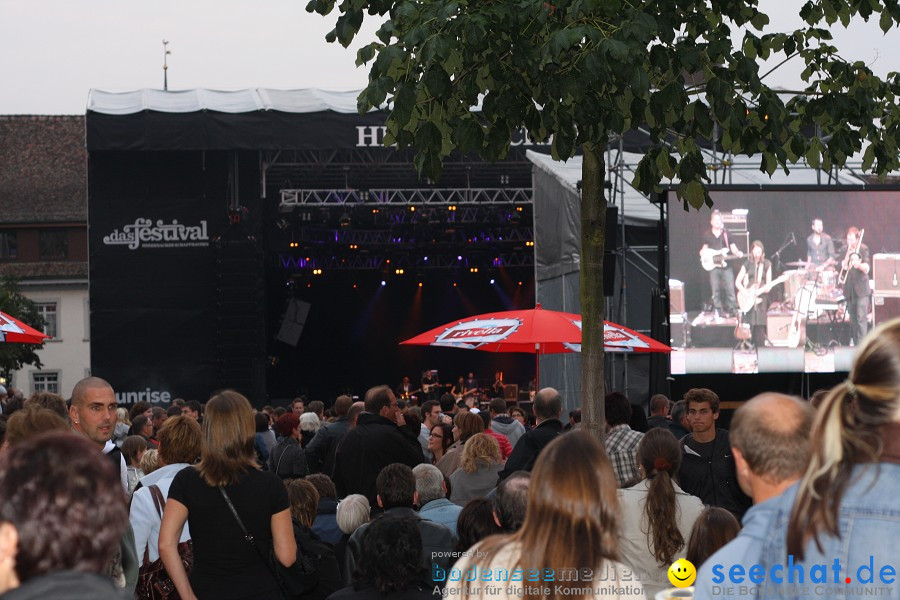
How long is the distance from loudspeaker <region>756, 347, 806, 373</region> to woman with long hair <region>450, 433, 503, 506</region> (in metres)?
7.87

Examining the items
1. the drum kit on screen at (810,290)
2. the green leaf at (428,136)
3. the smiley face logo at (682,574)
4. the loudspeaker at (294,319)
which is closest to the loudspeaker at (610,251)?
the drum kit on screen at (810,290)

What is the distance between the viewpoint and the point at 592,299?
20.2ft

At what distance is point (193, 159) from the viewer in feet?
76.7

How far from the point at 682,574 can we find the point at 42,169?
47172mm

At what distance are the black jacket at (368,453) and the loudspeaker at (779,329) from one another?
7.97 meters

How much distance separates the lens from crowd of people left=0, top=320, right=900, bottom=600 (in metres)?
1.93

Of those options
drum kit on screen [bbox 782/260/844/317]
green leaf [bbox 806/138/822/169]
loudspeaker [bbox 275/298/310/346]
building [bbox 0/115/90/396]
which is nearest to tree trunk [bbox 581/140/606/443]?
green leaf [bbox 806/138/822/169]

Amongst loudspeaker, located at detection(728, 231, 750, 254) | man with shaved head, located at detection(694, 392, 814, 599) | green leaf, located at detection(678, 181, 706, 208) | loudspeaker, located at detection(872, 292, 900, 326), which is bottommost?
man with shaved head, located at detection(694, 392, 814, 599)

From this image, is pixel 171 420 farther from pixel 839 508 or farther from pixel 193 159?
pixel 193 159

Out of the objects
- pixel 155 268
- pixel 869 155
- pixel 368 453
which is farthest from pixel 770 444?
pixel 155 268

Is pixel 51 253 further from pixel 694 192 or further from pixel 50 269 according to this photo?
pixel 694 192

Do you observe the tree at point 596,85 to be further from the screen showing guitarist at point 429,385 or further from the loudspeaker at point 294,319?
the screen showing guitarist at point 429,385

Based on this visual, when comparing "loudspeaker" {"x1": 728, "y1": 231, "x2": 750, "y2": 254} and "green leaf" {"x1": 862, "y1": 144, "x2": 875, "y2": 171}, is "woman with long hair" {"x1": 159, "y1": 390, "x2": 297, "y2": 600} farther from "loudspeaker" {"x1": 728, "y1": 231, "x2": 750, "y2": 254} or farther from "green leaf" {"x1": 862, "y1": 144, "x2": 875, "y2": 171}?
"loudspeaker" {"x1": 728, "y1": 231, "x2": 750, "y2": 254}

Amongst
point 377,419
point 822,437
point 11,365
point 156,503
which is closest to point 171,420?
point 156,503
